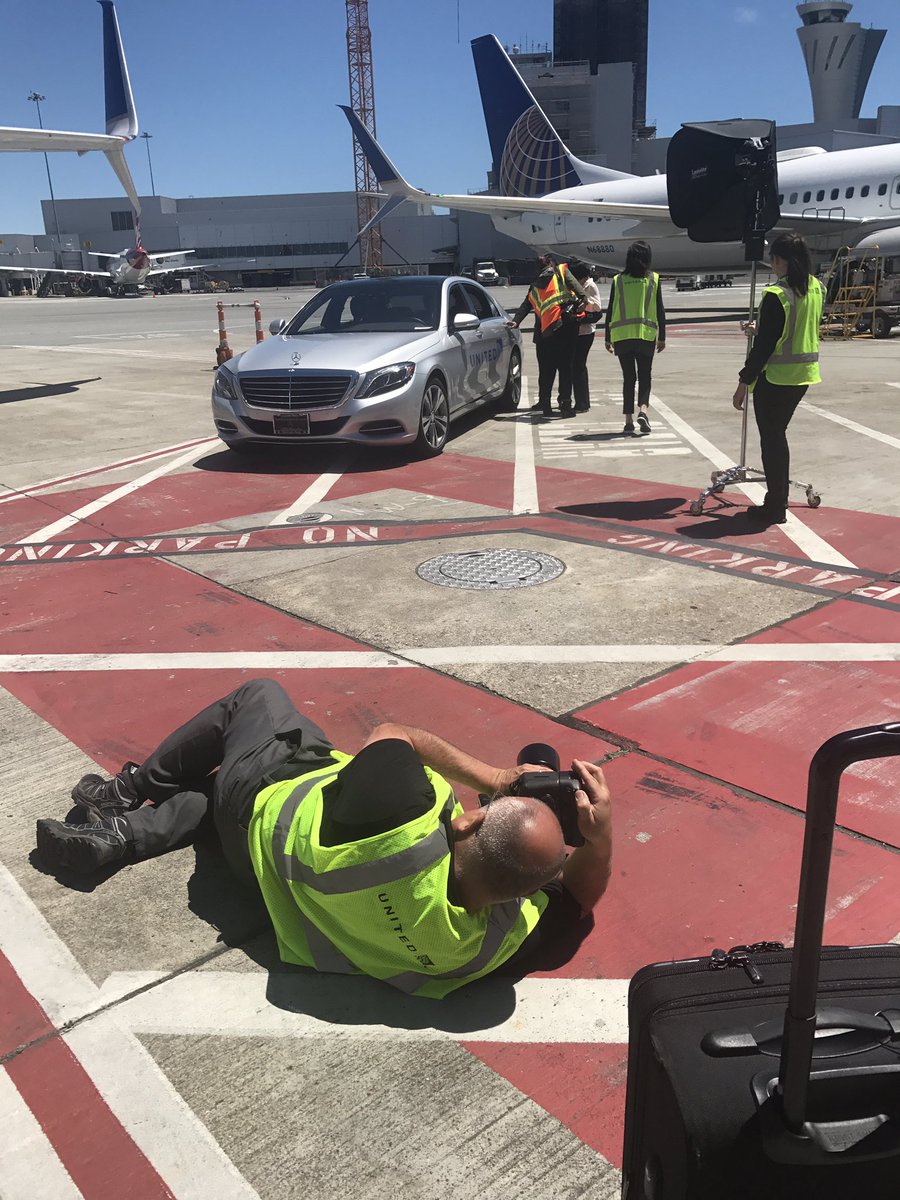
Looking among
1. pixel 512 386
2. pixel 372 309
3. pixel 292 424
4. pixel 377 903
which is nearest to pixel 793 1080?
pixel 377 903

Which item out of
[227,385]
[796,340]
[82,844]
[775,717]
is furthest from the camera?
[227,385]

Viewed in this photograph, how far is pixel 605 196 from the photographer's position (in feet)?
113

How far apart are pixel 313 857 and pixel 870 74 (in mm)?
197703

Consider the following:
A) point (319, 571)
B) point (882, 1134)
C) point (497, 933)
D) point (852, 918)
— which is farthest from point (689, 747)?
point (319, 571)

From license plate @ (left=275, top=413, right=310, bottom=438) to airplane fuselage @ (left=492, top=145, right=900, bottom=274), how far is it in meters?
18.5

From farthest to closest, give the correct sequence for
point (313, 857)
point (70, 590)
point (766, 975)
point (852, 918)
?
point (70, 590), point (852, 918), point (313, 857), point (766, 975)

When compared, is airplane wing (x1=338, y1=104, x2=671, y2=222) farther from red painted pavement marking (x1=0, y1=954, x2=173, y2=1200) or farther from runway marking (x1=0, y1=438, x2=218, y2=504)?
red painted pavement marking (x1=0, y1=954, x2=173, y2=1200)

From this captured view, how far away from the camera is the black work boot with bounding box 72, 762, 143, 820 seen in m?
3.41

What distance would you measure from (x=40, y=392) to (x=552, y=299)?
9.34 m

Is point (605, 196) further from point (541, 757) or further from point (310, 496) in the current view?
point (541, 757)

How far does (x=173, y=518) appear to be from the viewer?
312 inches

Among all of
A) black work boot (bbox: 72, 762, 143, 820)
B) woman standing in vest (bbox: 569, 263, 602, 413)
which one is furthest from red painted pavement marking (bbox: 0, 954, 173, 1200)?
woman standing in vest (bbox: 569, 263, 602, 413)

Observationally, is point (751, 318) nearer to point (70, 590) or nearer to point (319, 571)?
point (319, 571)

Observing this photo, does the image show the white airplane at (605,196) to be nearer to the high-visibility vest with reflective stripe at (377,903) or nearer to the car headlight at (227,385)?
the car headlight at (227,385)
